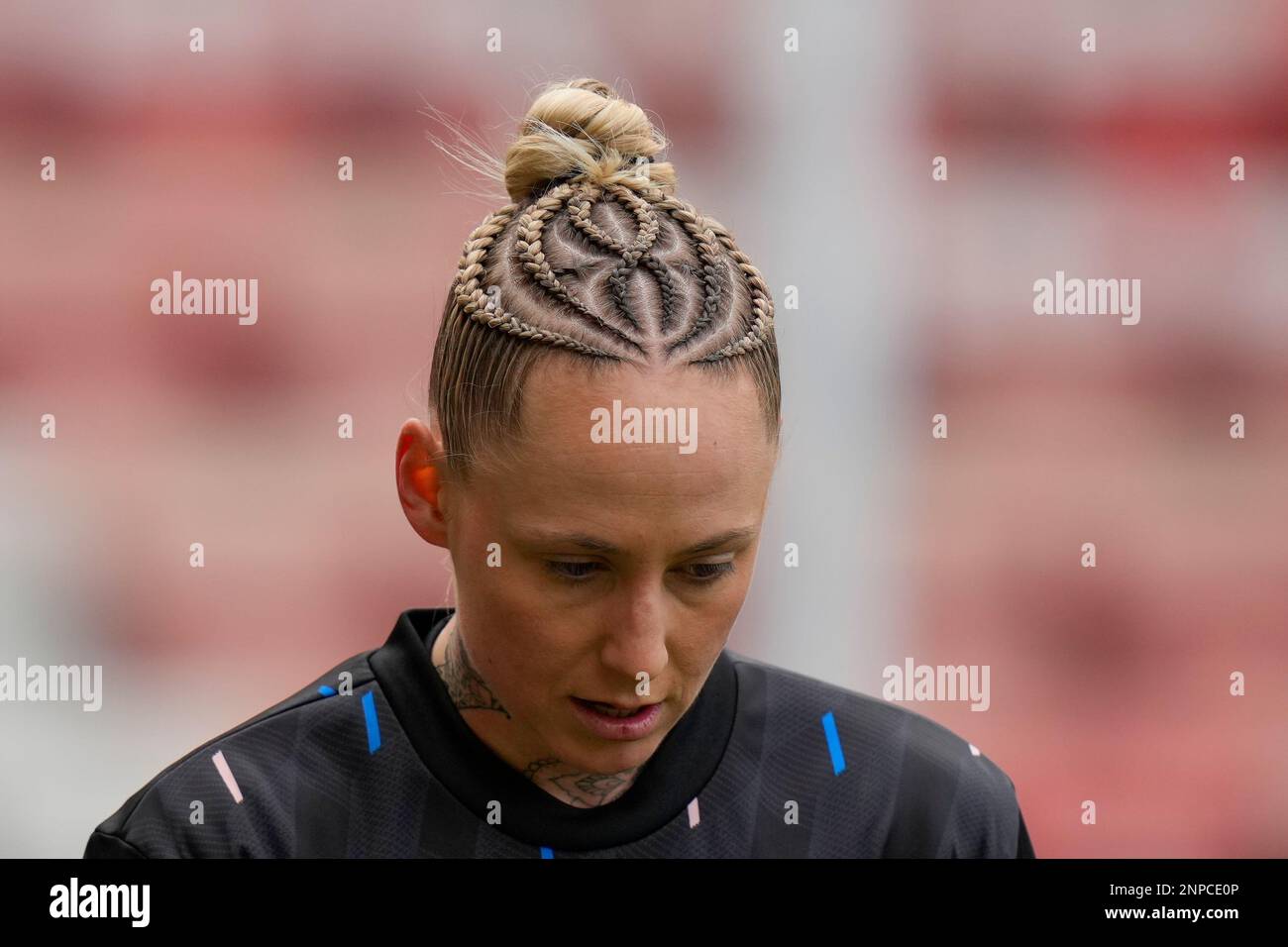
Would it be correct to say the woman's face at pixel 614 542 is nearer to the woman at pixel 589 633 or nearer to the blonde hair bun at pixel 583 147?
the woman at pixel 589 633

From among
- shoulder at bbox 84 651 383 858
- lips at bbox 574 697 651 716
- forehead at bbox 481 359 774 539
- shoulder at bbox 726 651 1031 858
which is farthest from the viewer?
shoulder at bbox 726 651 1031 858

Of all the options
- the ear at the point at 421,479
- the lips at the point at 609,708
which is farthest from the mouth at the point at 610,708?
the ear at the point at 421,479

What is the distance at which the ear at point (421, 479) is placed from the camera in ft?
5.46

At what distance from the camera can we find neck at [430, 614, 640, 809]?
1.72 meters

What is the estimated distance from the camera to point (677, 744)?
178 cm

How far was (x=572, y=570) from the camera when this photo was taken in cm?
150

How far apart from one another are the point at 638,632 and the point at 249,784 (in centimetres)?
58

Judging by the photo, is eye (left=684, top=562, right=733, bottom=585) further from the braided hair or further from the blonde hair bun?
the blonde hair bun

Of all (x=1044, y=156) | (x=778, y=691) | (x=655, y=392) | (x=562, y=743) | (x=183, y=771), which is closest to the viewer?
(x=655, y=392)

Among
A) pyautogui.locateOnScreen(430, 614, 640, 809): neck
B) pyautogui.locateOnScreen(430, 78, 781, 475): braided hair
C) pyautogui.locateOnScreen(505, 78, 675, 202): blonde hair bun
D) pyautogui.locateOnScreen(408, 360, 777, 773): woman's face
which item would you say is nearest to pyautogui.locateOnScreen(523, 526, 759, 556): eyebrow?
pyautogui.locateOnScreen(408, 360, 777, 773): woman's face

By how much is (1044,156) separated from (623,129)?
6.42ft

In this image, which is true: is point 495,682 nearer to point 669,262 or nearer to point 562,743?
point 562,743

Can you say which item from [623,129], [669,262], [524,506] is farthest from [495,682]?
[623,129]

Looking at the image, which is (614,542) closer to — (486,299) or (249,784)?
(486,299)
